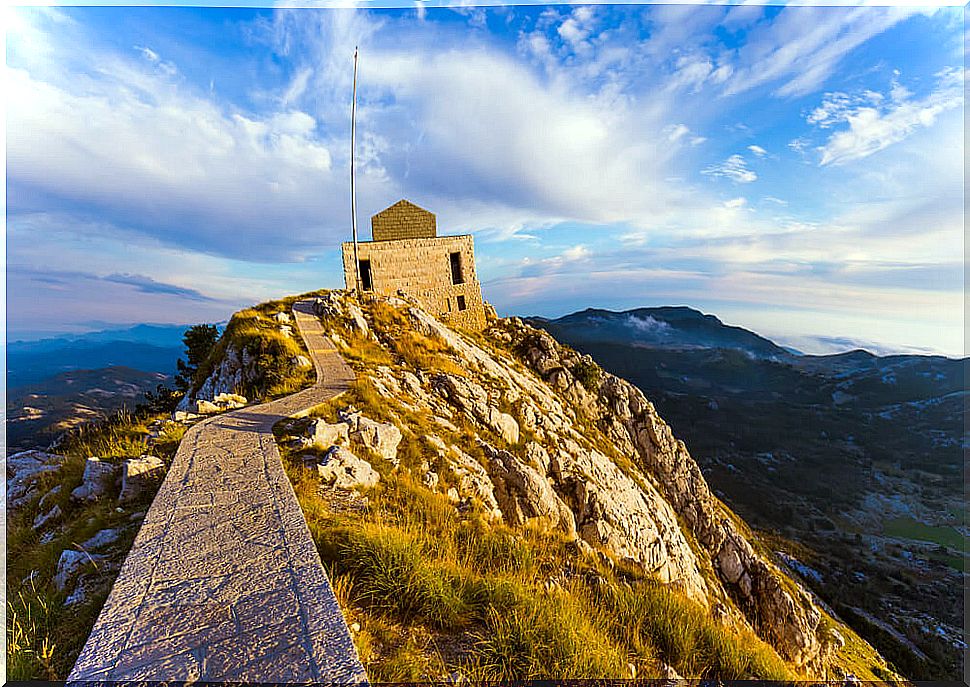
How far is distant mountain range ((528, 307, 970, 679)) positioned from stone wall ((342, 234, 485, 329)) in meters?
50.6

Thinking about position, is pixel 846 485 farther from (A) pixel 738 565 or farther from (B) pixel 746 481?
(A) pixel 738 565

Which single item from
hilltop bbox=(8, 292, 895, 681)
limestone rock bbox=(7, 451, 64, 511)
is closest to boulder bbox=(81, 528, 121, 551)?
hilltop bbox=(8, 292, 895, 681)

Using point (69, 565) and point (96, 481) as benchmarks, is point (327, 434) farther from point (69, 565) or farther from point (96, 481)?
point (69, 565)

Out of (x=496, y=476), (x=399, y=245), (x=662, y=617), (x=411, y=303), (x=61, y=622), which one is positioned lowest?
(x=496, y=476)

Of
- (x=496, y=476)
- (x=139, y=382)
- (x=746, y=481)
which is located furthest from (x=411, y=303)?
(x=746, y=481)

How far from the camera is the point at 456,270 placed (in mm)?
28750

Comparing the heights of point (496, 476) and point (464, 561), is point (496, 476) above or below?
below

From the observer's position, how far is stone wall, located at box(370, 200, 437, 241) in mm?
26328

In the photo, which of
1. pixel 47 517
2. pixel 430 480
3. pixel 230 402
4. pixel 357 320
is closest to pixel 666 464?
pixel 357 320

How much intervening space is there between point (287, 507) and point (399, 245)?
74.8ft

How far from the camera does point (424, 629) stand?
3.88 m

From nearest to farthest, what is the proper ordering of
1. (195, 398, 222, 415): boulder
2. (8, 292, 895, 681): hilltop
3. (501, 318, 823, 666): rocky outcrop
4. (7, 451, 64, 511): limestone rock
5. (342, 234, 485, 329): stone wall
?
(8, 292, 895, 681): hilltop → (7, 451, 64, 511): limestone rock → (195, 398, 222, 415): boulder → (501, 318, 823, 666): rocky outcrop → (342, 234, 485, 329): stone wall

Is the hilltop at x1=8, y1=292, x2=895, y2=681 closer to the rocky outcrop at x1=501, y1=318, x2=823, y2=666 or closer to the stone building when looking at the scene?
the rocky outcrop at x1=501, y1=318, x2=823, y2=666

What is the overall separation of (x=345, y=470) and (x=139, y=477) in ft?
9.87
